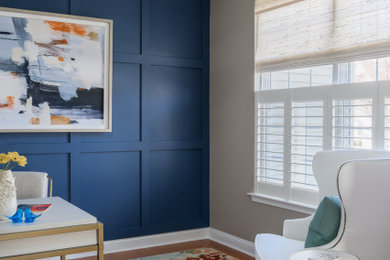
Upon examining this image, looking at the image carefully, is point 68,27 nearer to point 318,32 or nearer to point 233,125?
point 233,125

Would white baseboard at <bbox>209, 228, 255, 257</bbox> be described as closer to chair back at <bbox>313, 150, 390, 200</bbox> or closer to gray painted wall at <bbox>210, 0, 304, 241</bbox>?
gray painted wall at <bbox>210, 0, 304, 241</bbox>

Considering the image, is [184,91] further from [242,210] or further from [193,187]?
[242,210]

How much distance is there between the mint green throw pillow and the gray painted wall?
1486 millimetres

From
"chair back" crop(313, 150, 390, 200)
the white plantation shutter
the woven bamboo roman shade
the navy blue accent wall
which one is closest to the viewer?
"chair back" crop(313, 150, 390, 200)

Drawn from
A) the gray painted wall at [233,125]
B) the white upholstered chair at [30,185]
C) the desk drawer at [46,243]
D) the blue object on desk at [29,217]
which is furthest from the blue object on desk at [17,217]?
the gray painted wall at [233,125]

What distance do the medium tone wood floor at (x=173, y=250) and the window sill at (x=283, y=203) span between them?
21.4 inches

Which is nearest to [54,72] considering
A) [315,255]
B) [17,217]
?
[17,217]

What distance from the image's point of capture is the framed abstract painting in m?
3.67

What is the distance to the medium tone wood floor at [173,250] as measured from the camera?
405cm

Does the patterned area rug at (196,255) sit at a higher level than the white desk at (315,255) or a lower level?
lower

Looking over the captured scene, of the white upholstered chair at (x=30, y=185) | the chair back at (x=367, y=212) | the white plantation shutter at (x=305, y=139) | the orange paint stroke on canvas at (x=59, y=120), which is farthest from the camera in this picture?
the orange paint stroke on canvas at (x=59, y=120)

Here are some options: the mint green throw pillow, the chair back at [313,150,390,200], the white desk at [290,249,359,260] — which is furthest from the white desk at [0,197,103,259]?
the chair back at [313,150,390,200]

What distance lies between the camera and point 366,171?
212 cm

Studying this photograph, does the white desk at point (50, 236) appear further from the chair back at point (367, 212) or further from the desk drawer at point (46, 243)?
the chair back at point (367, 212)
